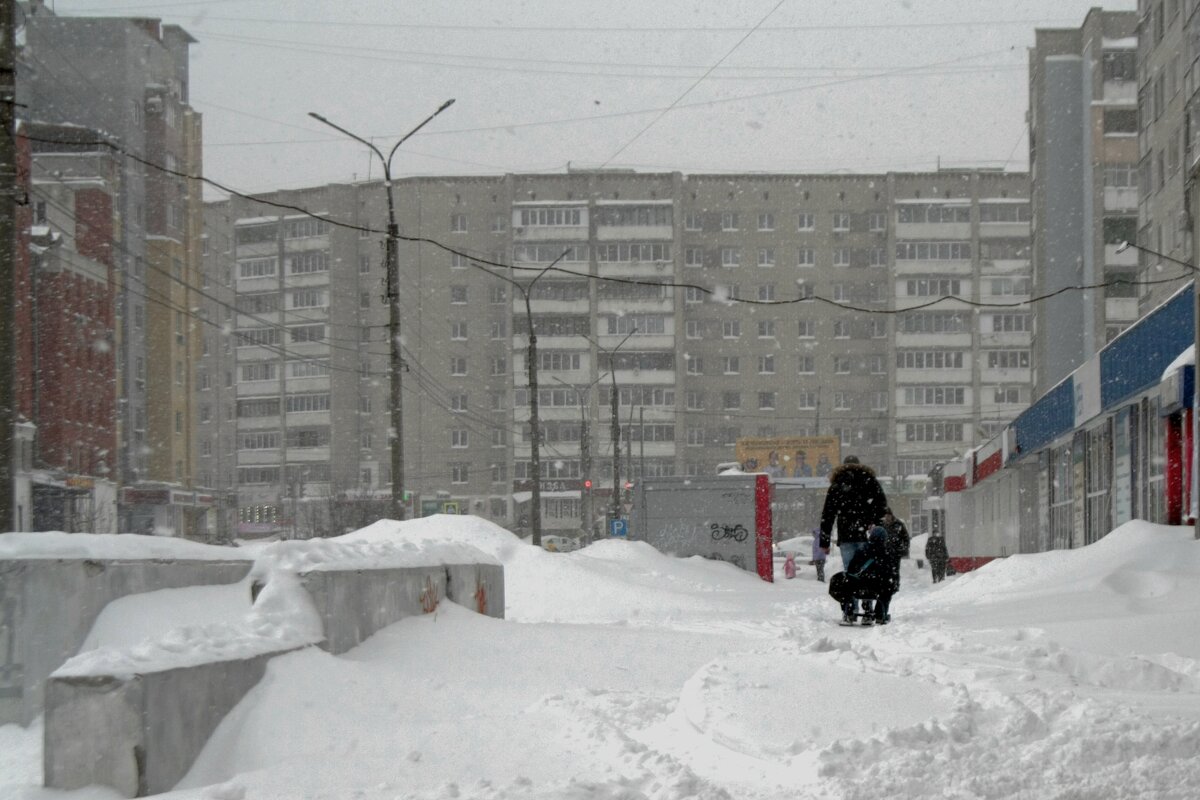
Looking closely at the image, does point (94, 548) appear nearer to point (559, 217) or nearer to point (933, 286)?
point (559, 217)

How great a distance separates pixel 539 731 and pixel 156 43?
246 ft

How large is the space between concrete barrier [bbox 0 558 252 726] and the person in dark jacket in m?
7.37

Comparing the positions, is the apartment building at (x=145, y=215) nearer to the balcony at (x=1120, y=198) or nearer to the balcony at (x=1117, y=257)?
the balcony at (x=1117, y=257)

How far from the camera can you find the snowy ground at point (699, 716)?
5605mm

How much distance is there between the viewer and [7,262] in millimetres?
10625

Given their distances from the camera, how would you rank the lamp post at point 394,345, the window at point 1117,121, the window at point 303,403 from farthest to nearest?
the window at point 303,403
the window at point 1117,121
the lamp post at point 394,345

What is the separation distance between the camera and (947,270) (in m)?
97.1

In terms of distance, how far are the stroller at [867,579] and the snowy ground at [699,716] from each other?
6.33 ft

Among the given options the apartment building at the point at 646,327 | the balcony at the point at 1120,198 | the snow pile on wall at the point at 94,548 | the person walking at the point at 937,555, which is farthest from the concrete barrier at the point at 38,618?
the apartment building at the point at 646,327

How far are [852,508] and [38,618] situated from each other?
7967 mm

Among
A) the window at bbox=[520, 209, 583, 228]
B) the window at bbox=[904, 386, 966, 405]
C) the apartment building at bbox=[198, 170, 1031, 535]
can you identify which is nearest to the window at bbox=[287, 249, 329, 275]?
the apartment building at bbox=[198, 170, 1031, 535]

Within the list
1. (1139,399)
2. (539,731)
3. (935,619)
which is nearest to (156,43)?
(1139,399)

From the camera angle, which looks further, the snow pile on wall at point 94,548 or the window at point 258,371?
the window at point 258,371

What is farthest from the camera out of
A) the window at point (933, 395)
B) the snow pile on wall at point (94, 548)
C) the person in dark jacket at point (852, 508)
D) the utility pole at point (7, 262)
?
the window at point (933, 395)
